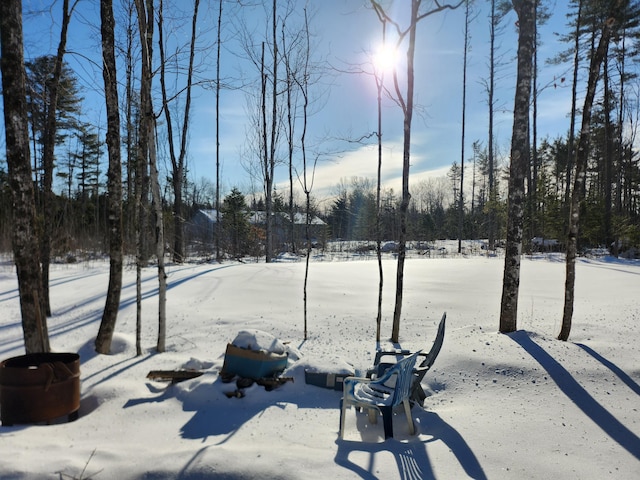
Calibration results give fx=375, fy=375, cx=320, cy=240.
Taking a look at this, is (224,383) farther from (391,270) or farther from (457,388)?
(391,270)

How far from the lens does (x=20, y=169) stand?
11.9 feet

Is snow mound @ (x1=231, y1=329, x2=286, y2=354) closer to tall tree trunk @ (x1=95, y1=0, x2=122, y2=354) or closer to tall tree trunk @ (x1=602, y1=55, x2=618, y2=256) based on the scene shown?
tall tree trunk @ (x1=95, y1=0, x2=122, y2=354)

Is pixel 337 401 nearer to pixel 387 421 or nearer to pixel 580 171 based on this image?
pixel 387 421

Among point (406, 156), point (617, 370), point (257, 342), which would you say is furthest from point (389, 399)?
point (406, 156)

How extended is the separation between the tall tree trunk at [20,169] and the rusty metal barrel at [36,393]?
0.65m

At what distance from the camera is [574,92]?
666 inches

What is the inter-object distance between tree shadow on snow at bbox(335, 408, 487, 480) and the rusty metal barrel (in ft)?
7.79

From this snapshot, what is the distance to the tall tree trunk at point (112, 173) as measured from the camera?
479 cm

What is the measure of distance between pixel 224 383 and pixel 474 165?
159ft

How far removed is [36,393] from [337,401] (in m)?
2.61

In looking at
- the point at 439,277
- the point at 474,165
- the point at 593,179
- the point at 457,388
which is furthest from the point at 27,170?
the point at 474,165

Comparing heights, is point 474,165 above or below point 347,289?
above

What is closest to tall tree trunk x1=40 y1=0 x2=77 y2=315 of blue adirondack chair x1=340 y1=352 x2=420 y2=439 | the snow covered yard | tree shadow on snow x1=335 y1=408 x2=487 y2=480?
the snow covered yard

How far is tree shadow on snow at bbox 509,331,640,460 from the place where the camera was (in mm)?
2652
